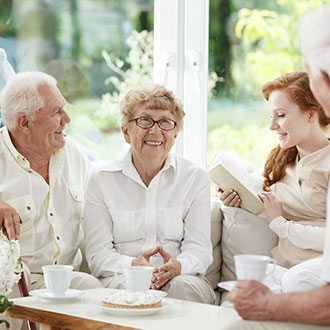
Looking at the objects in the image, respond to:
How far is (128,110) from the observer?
10.6 ft

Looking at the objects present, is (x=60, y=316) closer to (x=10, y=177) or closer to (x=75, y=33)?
(x=10, y=177)

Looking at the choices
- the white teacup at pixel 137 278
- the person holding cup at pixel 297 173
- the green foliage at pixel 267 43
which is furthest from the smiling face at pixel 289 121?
the white teacup at pixel 137 278

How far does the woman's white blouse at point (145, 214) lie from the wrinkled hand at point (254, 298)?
116cm

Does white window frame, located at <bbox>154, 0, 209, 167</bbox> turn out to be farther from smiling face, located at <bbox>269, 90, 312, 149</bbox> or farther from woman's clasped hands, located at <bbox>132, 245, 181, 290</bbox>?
woman's clasped hands, located at <bbox>132, 245, 181, 290</bbox>

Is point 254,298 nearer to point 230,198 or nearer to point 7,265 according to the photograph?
point 7,265

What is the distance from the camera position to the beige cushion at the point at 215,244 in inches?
135

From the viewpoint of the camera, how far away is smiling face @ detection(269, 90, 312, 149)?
10.6 feet

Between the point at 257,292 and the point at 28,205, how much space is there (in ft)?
4.94

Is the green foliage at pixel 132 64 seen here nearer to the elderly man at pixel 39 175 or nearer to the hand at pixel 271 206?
the elderly man at pixel 39 175

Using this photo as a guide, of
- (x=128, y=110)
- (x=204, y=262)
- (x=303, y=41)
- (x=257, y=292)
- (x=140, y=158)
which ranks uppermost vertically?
(x=303, y=41)

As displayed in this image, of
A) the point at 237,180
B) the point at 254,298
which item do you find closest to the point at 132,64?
the point at 237,180

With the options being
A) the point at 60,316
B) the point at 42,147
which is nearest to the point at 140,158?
the point at 42,147

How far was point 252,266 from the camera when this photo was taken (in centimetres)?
Result: 189

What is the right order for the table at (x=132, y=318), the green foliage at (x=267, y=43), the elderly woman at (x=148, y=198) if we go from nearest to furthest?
the table at (x=132, y=318) → the elderly woman at (x=148, y=198) → the green foliage at (x=267, y=43)
